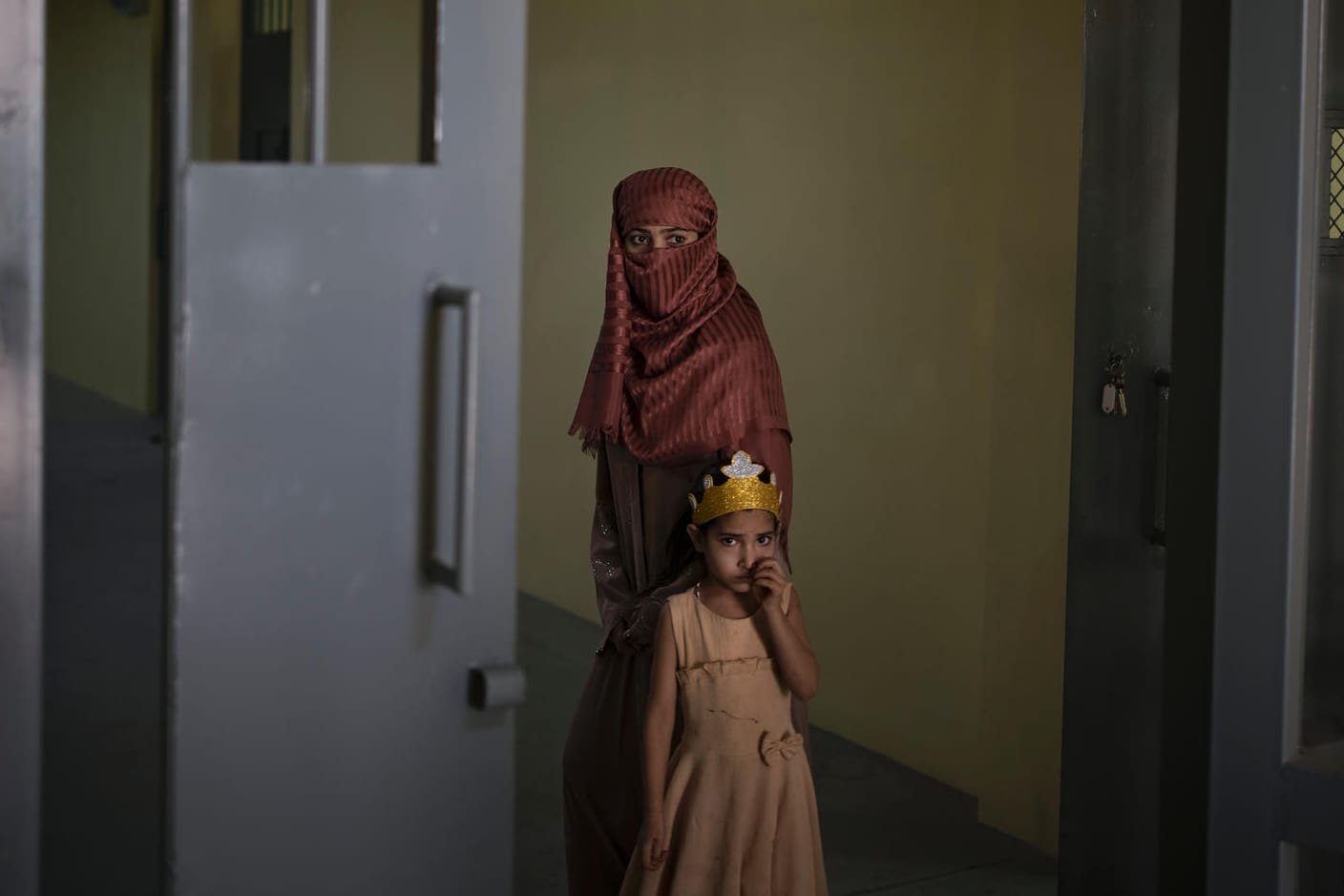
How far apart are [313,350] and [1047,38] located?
2.57 m

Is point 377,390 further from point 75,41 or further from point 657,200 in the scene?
point 75,41

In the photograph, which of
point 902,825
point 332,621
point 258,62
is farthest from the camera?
point 258,62

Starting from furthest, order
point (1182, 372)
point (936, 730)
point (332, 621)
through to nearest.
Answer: point (936, 730)
point (1182, 372)
point (332, 621)

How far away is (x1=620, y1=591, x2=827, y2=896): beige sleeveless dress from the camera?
2.50m

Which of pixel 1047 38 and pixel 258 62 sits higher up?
pixel 258 62

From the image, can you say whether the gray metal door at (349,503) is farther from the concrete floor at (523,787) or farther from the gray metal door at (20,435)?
the concrete floor at (523,787)

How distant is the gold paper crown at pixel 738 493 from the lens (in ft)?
8.25

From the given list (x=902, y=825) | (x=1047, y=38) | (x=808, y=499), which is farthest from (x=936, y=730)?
(x=1047, y=38)

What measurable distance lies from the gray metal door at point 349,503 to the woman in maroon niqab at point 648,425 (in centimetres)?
76

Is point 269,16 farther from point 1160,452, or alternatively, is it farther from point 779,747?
point 779,747

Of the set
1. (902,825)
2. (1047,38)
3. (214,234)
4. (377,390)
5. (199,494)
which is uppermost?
(1047,38)

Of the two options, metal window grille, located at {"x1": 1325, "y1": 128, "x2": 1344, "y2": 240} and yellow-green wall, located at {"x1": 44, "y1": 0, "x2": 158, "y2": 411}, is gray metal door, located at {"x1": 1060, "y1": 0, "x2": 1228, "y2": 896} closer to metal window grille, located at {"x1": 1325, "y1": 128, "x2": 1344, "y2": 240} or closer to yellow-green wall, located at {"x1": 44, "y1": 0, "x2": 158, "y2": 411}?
metal window grille, located at {"x1": 1325, "y1": 128, "x2": 1344, "y2": 240}

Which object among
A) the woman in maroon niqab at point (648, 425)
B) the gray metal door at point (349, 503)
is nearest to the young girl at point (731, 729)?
the woman in maroon niqab at point (648, 425)

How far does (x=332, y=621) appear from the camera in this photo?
1909 millimetres
